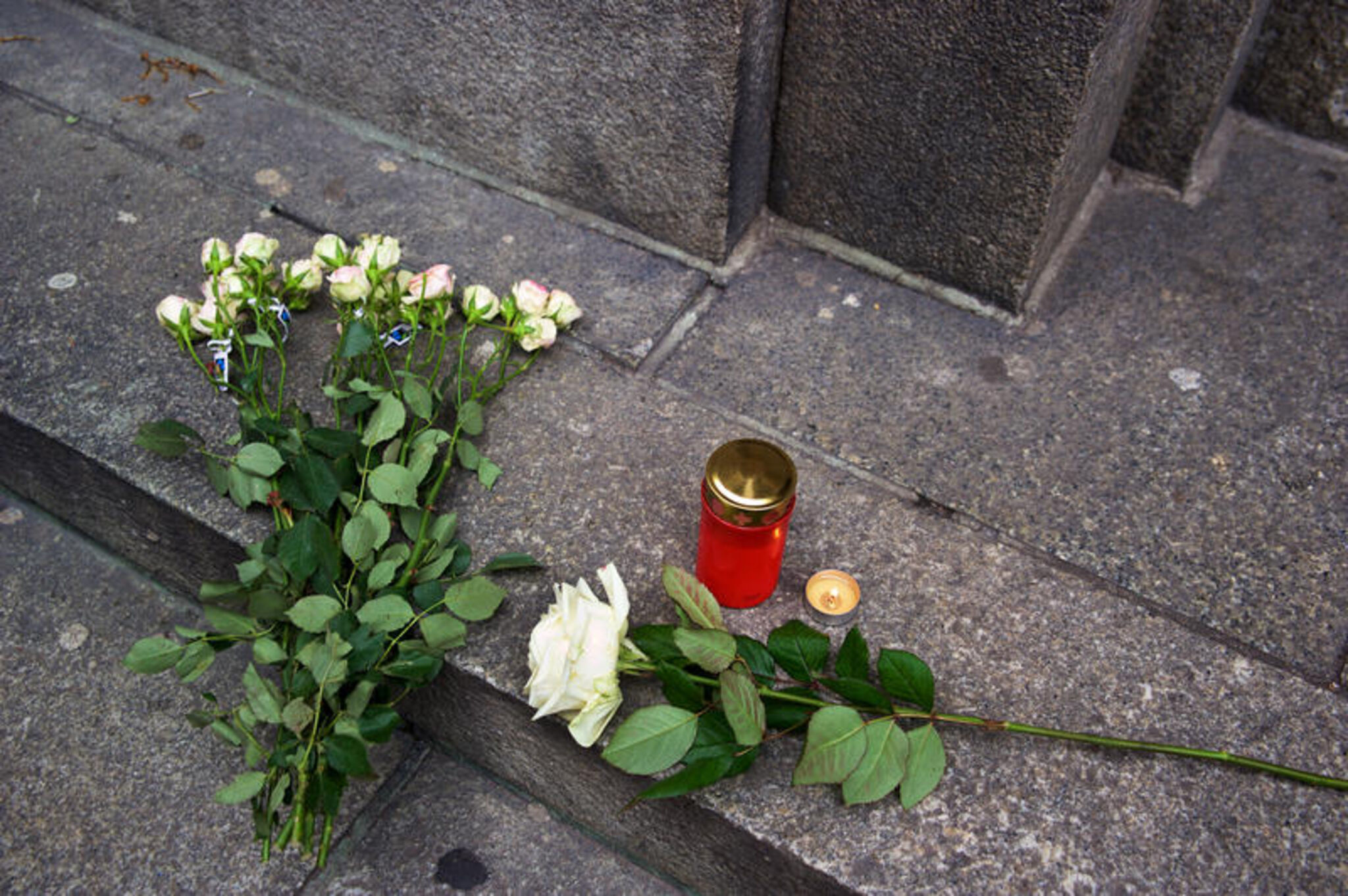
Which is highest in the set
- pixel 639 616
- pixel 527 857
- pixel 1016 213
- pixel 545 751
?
pixel 1016 213

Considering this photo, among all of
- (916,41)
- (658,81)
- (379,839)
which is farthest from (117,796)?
(916,41)

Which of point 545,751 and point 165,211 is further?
point 165,211

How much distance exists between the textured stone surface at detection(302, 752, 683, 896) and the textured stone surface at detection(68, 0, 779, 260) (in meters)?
1.18

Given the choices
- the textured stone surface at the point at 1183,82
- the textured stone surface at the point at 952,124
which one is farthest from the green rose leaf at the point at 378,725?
the textured stone surface at the point at 1183,82

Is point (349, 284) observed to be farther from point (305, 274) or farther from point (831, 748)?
point (831, 748)

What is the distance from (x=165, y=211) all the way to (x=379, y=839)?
Answer: 1400 mm

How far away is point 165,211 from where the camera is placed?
2312mm

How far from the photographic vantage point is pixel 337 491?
5.66 ft

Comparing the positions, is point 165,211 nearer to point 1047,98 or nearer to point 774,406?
point 774,406

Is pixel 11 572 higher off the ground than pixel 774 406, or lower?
lower

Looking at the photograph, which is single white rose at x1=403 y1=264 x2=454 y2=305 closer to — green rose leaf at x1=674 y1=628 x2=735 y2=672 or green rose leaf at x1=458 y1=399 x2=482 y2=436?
green rose leaf at x1=458 y1=399 x2=482 y2=436

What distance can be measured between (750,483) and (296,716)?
0.71m

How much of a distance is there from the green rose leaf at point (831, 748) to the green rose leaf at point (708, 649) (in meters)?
0.14

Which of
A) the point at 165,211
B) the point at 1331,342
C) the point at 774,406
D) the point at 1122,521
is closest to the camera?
the point at 1122,521
